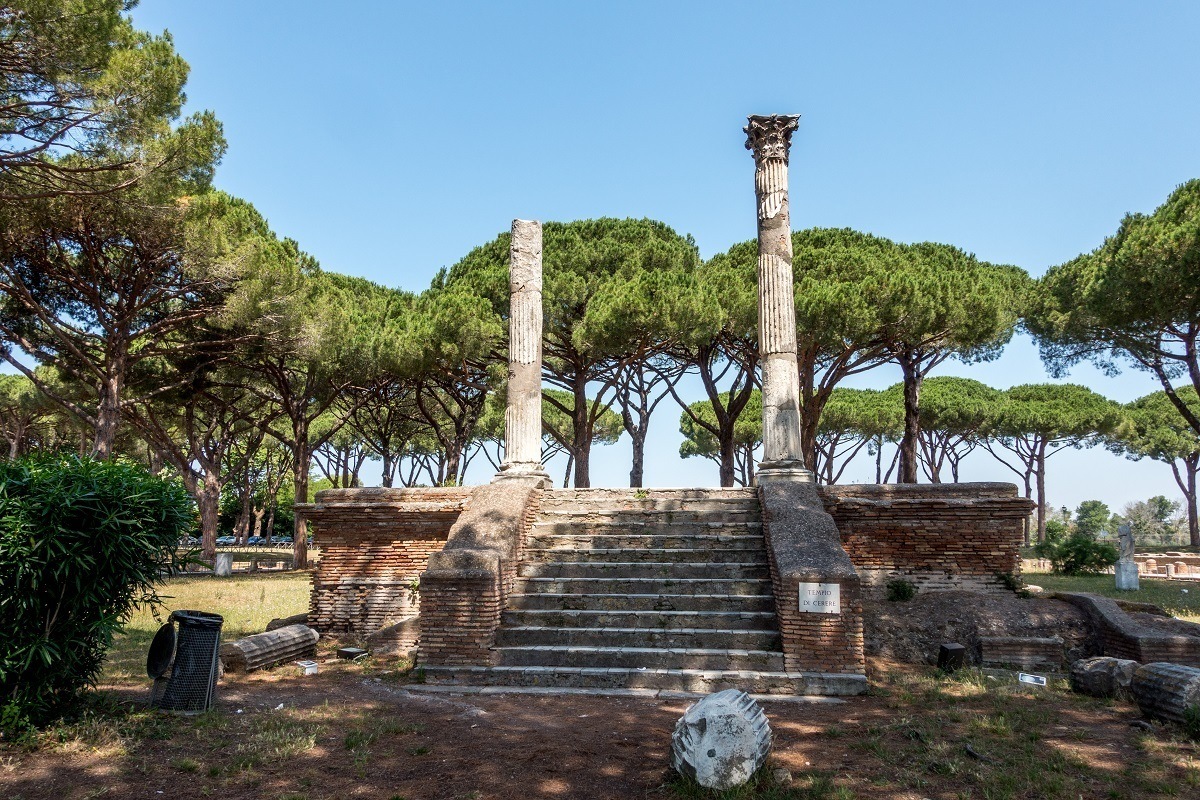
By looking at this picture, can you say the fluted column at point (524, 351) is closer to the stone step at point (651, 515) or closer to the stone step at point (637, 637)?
the stone step at point (651, 515)

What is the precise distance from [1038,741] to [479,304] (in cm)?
1487

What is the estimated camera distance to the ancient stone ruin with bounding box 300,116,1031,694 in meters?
6.68

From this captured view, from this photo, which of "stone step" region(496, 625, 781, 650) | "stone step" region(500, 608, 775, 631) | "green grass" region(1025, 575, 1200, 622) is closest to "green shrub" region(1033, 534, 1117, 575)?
"green grass" region(1025, 575, 1200, 622)

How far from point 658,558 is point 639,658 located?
1.73 metres

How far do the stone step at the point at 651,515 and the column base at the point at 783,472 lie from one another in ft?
2.04

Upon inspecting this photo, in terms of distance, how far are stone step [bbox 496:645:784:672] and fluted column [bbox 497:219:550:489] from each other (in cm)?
368

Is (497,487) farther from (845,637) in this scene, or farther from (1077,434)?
(1077,434)

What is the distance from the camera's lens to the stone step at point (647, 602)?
747 cm

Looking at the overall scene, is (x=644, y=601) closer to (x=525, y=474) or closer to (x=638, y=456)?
(x=525, y=474)

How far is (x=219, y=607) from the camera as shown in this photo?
1252 cm

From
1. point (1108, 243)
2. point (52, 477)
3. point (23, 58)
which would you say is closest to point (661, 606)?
point (52, 477)

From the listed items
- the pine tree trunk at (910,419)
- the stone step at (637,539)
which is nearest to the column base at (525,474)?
the stone step at (637,539)

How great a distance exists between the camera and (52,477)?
478 centimetres

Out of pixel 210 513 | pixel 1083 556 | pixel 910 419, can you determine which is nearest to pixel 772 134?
pixel 910 419
